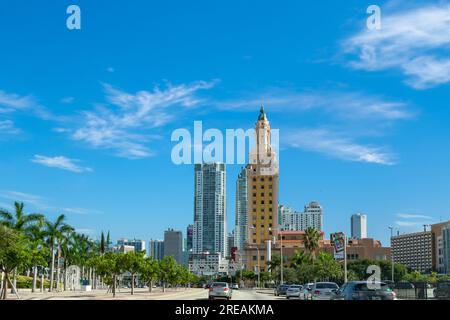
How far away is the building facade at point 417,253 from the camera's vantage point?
183625 mm

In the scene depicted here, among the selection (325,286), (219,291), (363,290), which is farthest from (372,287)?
(219,291)

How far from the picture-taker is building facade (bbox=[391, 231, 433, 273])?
183625 millimetres

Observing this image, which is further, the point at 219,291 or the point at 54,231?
the point at 54,231

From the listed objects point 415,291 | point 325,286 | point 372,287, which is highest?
point 372,287

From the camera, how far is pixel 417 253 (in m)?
190

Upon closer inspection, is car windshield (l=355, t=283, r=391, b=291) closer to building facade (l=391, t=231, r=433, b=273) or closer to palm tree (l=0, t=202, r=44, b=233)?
palm tree (l=0, t=202, r=44, b=233)

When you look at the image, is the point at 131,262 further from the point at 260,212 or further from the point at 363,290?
the point at 260,212

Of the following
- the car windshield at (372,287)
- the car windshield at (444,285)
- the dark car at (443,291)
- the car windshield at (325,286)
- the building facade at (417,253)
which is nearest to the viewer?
the car windshield at (372,287)

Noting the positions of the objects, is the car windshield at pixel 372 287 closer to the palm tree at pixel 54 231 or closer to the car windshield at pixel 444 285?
the car windshield at pixel 444 285

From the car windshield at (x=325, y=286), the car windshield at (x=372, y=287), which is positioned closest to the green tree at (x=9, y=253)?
the car windshield at (x=325, y=286)

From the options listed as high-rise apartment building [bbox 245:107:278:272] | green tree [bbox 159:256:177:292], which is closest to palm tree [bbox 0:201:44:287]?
green tree [bbox 159:256:177:292]

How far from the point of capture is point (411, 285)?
5153 centimetres

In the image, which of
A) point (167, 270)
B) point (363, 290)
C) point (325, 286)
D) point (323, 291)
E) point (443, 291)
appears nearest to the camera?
point (363, 290)
